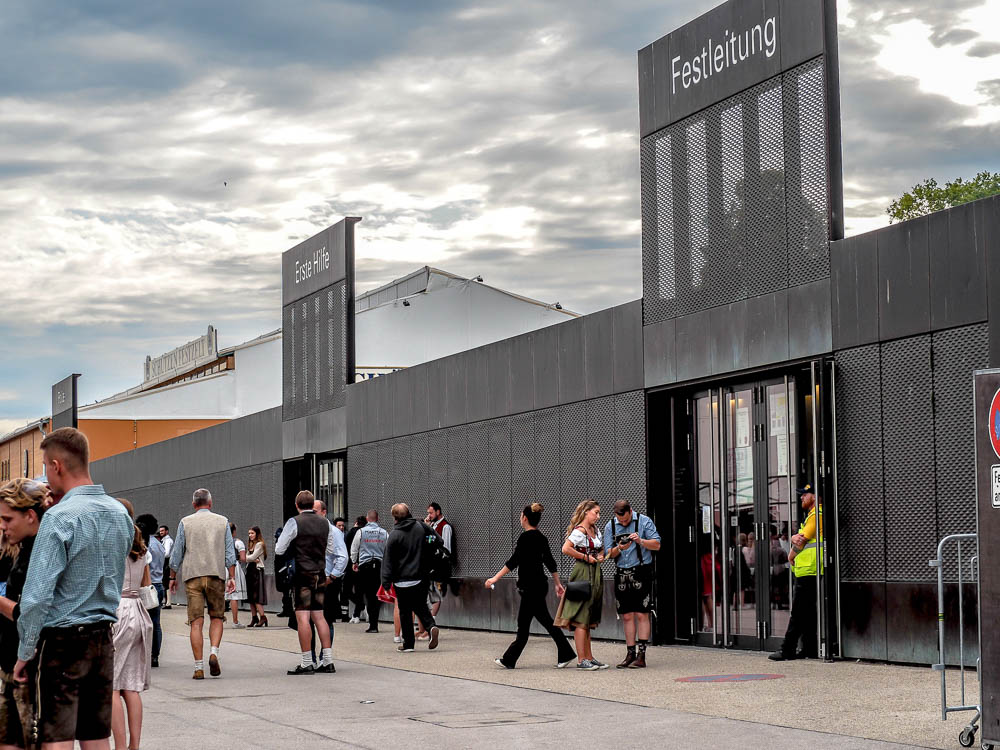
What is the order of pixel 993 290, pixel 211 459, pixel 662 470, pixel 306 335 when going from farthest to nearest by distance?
pixel 211 459
pixel 306 335
pixel 662 470
pixel 993 290

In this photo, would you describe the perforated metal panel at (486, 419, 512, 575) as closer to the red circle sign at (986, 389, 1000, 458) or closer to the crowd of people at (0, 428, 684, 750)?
the crowd of people at (0, 428, 684, 750)

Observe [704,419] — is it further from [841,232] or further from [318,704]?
[318,704]

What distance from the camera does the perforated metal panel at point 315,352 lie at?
996 inches

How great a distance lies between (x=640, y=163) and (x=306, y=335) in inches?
471

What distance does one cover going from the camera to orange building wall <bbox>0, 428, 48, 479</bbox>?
225 feet

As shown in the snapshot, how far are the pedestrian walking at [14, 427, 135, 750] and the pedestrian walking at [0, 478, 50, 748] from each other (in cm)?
16

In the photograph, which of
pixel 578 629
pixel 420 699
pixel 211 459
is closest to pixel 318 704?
pixel 420 699

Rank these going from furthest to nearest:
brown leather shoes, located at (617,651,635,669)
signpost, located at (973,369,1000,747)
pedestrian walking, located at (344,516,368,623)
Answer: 1. pedestrian walking, located at (344,516,368,623)
2. brown leather shoes, located at (617,651,635,669)
3. signpost, located at (973,369,1000,747)

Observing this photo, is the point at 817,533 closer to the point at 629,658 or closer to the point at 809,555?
the point at 809,555

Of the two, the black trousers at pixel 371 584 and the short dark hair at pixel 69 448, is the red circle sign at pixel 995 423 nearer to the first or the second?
the short dark hair at pixel 69 448

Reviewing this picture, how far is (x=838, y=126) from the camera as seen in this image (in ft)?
44.0

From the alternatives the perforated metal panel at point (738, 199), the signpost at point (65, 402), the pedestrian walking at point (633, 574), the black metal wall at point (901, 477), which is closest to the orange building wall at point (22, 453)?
the signpost at point (65, 402)

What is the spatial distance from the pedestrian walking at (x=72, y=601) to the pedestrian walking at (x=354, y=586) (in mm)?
14909

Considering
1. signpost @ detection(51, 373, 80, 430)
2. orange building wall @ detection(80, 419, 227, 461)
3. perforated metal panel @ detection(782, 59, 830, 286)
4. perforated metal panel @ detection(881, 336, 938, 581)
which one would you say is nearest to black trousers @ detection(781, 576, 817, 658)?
perforated metal panel @ detection(881, 336, 938, 581)
